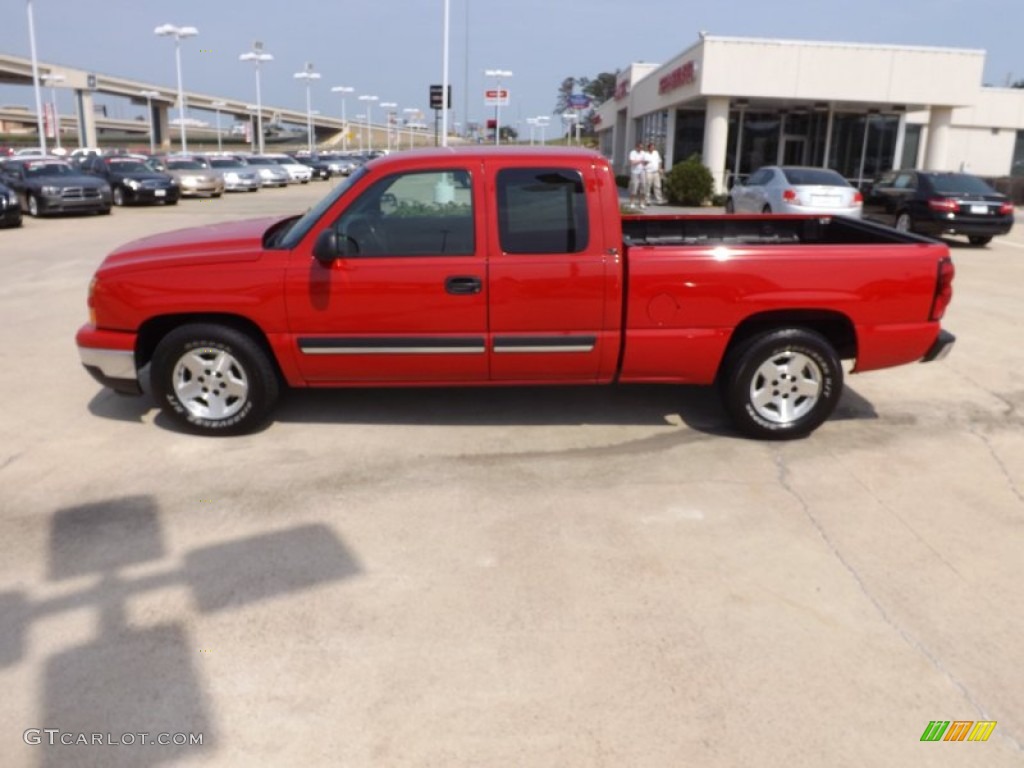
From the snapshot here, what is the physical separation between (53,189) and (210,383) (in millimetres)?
19797

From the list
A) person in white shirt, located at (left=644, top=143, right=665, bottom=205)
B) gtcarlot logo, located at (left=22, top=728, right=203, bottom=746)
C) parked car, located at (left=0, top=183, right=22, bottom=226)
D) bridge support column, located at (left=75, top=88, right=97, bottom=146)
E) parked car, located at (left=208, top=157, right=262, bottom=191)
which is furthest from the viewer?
bridge support column, located at (left=75, top=88, right=97, bottom=146)

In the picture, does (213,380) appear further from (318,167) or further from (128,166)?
(318,167)

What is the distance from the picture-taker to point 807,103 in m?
32.0

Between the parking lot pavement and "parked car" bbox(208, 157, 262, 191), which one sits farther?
"parked car" bbox(208, 157, 262, 191)

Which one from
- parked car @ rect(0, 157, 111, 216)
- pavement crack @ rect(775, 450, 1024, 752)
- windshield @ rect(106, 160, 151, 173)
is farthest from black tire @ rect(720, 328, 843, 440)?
windshield @ rect(106, 160, 151, 173)

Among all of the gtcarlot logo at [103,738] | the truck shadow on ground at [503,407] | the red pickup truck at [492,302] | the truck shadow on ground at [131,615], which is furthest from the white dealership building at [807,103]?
the gtcarlot logo at [103,738]

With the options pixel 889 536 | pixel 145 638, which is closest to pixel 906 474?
pixel 889 536

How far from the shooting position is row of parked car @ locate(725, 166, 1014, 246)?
16.8 metres

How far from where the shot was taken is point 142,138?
164875 mm

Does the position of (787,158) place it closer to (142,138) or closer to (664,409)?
(664,409)

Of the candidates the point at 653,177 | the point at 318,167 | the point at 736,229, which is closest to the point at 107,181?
the point at 653,177

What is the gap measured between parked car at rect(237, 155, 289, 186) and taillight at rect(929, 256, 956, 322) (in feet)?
126

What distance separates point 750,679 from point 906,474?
2.56m

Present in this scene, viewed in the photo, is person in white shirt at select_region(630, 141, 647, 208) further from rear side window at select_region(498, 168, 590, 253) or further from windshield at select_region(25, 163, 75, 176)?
rear side window at select_region(498, 168, 590, 253)
